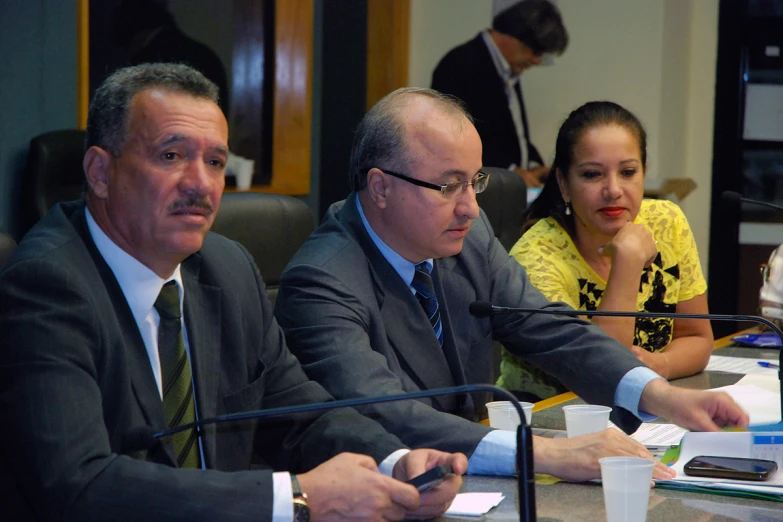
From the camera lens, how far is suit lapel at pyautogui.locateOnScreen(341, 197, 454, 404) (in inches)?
71.1

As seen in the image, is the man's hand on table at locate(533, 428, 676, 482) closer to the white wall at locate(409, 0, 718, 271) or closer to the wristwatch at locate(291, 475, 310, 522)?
the wristwatch at locate(291, 475, 310, 522)

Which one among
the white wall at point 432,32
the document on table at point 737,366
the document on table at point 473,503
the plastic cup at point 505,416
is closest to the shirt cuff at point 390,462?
the document on table at point 473,503

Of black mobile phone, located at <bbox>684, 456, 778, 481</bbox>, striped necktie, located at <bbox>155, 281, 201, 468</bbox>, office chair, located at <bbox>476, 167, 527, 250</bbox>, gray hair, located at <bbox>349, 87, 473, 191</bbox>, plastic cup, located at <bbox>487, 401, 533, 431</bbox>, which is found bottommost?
black mobile phone, located at <bbox>684, 456, 778, 481</bbox>

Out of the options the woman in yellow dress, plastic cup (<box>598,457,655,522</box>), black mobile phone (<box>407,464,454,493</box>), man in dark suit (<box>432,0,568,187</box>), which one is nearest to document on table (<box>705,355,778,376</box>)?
the woman in yellow dress

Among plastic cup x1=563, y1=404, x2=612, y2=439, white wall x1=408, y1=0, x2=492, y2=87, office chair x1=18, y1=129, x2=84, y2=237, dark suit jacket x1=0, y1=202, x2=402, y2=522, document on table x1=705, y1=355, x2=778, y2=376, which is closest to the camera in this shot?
dark suit jacket x1=0, y1=202, x2=402, y2=522

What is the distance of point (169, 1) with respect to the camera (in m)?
4.09

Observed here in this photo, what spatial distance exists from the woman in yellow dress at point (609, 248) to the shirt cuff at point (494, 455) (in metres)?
0.87

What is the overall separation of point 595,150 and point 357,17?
119 inches

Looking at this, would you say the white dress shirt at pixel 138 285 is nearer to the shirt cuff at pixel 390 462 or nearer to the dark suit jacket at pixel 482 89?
the shirt cuff at pixel 390 462

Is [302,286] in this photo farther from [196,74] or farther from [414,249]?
[196,74]

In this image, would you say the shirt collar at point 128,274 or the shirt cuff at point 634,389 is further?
the shirt cuff at point 634,389

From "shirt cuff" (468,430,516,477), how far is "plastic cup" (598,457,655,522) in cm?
24

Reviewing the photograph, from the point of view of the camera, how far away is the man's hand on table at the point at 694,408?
1.61m

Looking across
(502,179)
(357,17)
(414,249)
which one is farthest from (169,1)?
(414,249)
